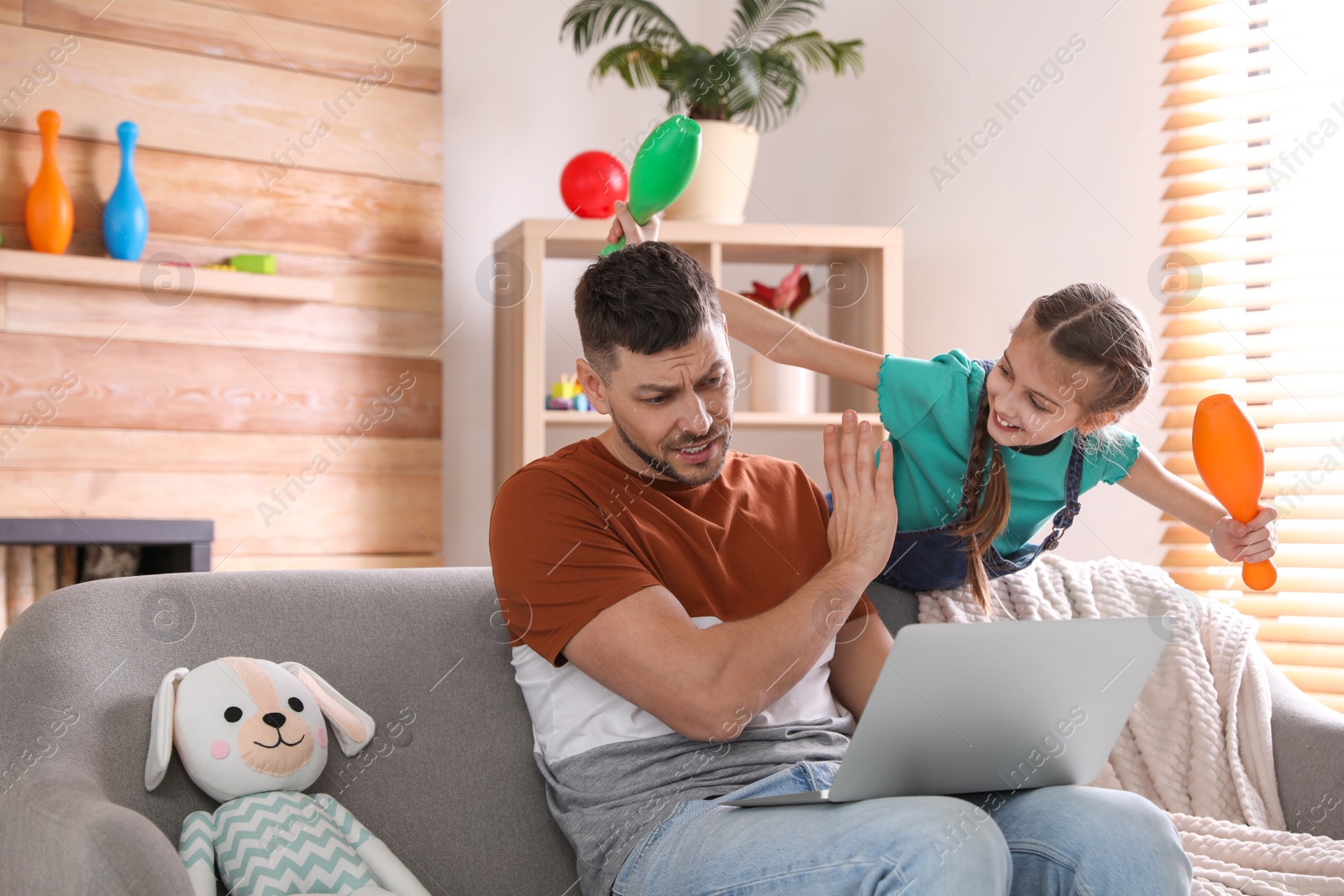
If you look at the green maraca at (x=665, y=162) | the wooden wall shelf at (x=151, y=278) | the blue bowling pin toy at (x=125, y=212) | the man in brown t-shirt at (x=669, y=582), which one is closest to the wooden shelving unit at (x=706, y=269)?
the wooden wall shelf at (x=151, y=278)

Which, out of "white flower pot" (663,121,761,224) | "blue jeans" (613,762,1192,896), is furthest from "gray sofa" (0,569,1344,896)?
"white flower pot" (663,121,761,224)

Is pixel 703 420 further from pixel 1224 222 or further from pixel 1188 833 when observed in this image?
pixel 1224 222

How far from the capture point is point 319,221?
2.69 metres

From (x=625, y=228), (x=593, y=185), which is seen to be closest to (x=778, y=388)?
(x=593, y=185)

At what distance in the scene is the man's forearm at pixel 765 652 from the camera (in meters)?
1.13

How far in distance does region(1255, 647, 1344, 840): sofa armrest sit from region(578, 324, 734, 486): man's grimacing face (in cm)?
84

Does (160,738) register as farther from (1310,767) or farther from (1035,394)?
(1310,767)

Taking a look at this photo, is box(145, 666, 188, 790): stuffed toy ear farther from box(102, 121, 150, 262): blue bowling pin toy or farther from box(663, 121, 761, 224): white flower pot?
box(663, 121, 761, 224): white flower pot

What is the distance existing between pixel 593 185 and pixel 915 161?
2.58 feet

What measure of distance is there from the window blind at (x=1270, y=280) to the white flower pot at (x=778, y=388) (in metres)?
0.83

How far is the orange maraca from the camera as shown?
133 centimetres

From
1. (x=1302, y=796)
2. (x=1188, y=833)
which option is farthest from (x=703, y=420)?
(x=1302, y=796)

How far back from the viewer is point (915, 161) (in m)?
2.77

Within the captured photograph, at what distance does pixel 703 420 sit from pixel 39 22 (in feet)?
6.51
